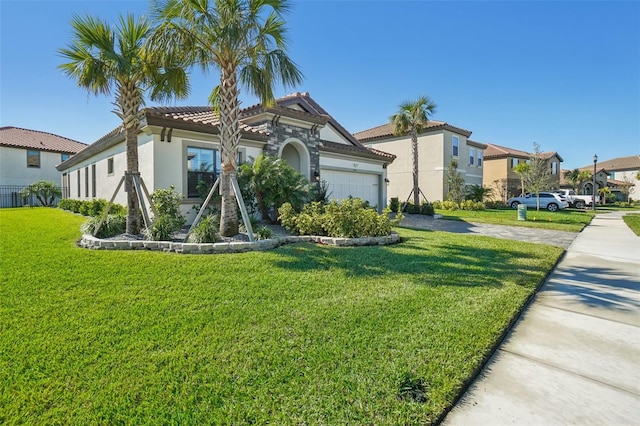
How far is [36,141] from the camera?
2952 cm

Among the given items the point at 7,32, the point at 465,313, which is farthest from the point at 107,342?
the point at 7,32

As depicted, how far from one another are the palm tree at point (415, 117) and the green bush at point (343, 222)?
513 inches

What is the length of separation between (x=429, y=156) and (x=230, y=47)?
23.4m

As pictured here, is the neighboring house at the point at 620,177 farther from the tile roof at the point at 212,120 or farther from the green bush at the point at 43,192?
the green bush at the point at 43,192

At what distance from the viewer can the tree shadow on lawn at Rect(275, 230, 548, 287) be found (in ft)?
19.9

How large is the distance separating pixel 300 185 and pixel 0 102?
39.9ft

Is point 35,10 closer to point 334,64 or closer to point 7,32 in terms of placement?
point 7,32

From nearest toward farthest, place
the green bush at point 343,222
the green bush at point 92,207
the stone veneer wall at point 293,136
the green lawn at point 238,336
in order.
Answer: the green lawn at point 238,336 → the green bush at point 343,222 → the green bush at point 92,207 → the stone veneer wall at point 293,136

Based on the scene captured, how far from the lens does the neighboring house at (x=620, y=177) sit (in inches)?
1864

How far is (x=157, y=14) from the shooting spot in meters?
8.01

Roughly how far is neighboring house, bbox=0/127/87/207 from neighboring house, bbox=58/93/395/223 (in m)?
9.82

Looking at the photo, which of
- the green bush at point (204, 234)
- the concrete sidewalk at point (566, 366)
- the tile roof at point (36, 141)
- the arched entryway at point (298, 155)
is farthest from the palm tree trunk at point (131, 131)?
the tile roof at point (36, 141)

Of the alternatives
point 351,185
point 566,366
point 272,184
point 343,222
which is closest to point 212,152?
→ point 272,184

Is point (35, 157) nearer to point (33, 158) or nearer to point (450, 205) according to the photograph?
point (33, 158)
